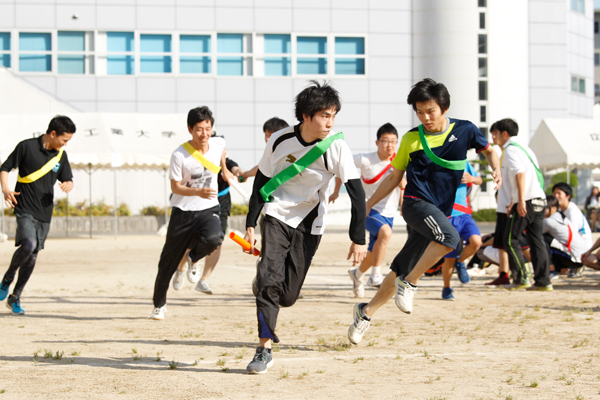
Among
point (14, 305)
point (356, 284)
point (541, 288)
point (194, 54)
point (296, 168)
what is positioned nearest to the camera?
point (296, 168)

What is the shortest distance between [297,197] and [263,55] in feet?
96.3

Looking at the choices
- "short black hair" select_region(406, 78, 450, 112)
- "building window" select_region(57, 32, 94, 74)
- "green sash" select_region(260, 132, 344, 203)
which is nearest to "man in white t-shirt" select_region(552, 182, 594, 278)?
"short black hair" select_region(406, 78, 450, 112)

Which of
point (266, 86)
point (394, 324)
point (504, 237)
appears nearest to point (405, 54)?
point (266, 86)

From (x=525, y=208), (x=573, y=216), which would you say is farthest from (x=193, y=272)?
(x=573, y=216)

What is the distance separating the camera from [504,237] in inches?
380

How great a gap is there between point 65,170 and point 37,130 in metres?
14.1

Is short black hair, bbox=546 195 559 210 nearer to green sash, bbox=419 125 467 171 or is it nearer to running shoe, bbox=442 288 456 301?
running shoe, bbox=442 288 456 301

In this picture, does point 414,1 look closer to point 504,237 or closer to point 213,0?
point 213,0

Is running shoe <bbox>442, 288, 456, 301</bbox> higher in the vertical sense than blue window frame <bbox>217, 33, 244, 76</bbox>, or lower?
lower

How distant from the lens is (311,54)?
34.4 metres

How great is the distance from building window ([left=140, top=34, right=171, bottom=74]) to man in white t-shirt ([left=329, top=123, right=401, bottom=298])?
84.4 feet

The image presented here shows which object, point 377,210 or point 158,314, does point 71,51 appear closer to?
point 377,210

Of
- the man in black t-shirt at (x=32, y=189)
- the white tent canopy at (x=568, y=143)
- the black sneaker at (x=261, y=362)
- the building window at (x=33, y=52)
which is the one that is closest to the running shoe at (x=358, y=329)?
the black sneaker at (x=261, y=362)

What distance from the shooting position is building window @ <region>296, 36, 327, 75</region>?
34406 millimetres
